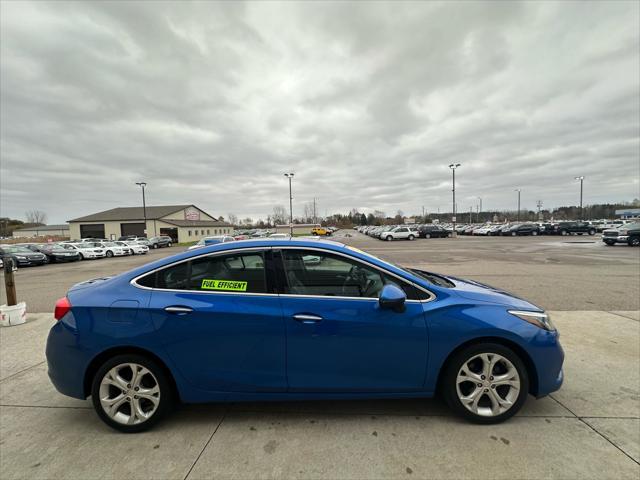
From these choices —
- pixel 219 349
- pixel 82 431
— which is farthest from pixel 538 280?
pixel 82 431

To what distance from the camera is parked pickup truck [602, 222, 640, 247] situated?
21422mm

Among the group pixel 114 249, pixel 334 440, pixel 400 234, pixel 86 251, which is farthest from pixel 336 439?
pixel 400 234

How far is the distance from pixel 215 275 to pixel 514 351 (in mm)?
2766

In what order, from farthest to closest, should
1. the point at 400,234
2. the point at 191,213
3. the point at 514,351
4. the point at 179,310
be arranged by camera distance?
the point at 191,213
the point at 400,234
the point at 514,351
the point at 179,310

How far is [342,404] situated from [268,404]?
0.73 meters

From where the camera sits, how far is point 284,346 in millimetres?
2455

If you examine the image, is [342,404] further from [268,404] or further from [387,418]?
[268,404]

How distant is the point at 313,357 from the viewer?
8.09 feet

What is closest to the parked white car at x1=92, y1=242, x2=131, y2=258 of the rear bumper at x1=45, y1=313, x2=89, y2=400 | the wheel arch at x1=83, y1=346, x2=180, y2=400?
the rear bumper at x1=45, y1=313, x2=89, y2=400

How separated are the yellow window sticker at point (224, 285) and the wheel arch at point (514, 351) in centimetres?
188

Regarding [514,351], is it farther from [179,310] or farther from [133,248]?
[133,248]

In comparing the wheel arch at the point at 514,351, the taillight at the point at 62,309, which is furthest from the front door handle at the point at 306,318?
the taillight at the point at 62,309

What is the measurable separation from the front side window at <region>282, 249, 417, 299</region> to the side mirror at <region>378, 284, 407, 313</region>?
0.18 metres

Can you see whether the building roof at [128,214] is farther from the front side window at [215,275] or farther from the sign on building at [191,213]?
the front side window at [215,275]
